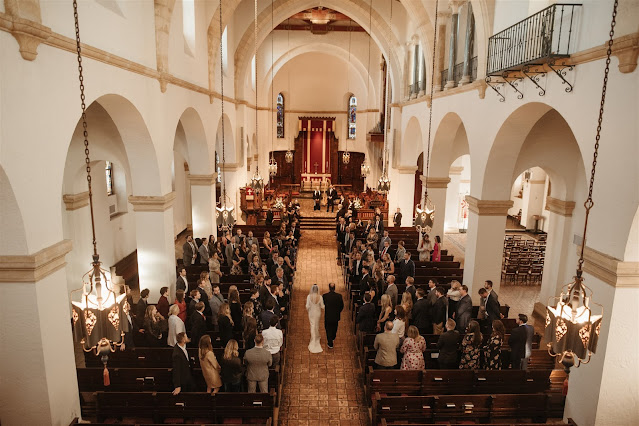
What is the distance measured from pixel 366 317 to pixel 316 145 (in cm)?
2738

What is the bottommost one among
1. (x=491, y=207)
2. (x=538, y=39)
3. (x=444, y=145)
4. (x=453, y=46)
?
(x=491, y=207)

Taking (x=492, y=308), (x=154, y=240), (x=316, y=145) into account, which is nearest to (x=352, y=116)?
(x=316, y=145)

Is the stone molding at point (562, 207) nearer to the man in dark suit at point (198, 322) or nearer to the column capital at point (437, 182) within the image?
the column capital at point (437, 182)

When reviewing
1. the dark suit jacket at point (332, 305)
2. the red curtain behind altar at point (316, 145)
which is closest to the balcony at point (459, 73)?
the dark suit jacket at point (332, 305)

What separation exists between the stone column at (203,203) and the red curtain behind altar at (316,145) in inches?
790

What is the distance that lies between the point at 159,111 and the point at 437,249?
8.85m

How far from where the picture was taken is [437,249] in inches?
552

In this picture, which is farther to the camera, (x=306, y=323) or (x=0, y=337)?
(x=306, y=323)

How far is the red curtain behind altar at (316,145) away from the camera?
116ft

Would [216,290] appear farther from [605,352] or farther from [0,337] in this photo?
[605,352]

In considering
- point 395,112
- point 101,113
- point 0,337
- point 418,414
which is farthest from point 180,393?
point 395,112

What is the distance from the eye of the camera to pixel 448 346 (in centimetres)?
792

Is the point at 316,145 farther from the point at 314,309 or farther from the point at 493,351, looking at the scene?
the point at 493,351

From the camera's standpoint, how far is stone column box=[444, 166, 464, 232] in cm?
2242
